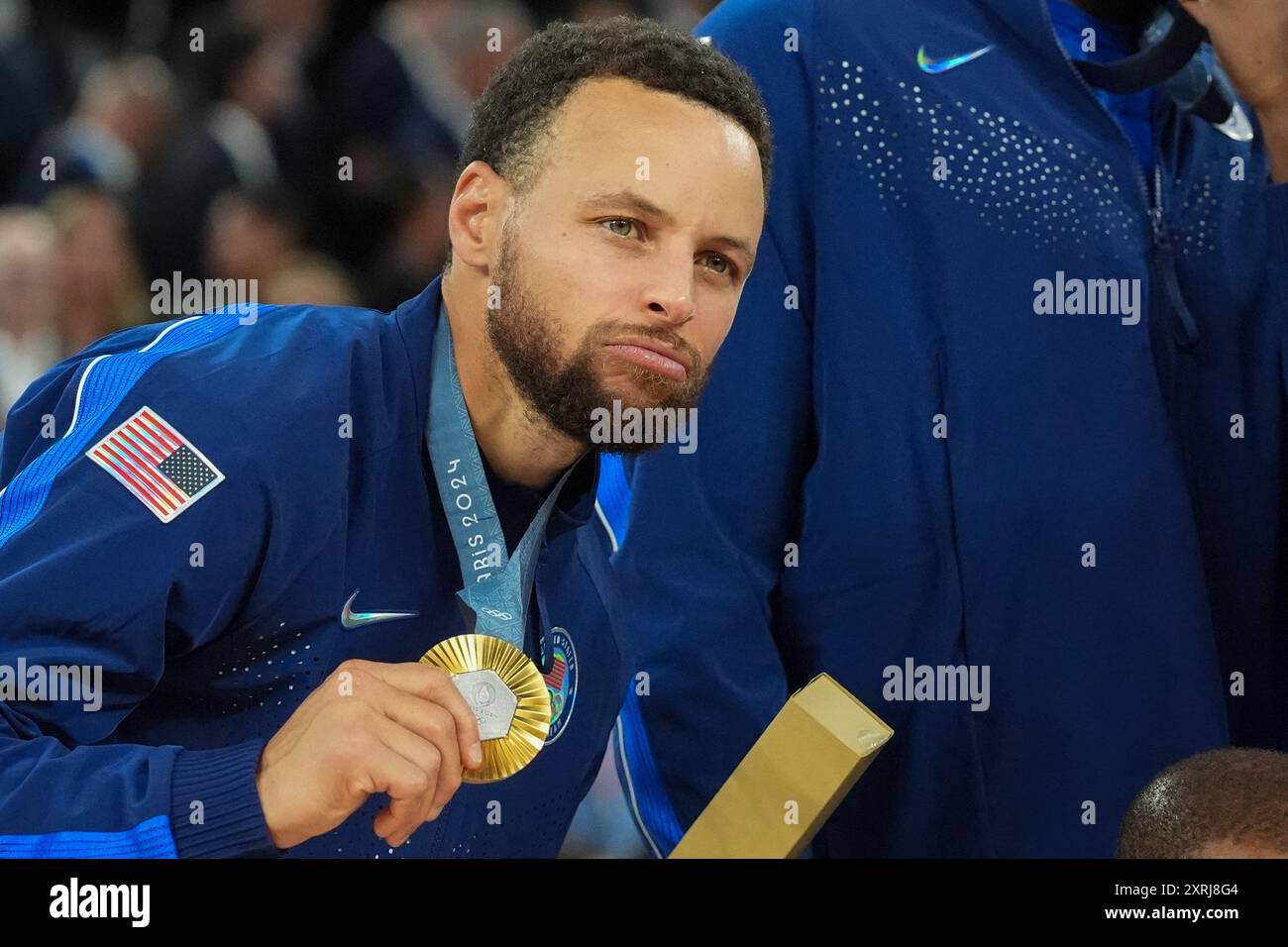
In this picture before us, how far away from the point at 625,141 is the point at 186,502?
0.45m

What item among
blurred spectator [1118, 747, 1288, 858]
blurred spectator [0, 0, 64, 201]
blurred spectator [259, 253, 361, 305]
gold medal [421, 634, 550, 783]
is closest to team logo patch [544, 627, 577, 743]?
gold medal [421, 634, 550, 783]

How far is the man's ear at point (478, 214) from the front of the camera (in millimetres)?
1383

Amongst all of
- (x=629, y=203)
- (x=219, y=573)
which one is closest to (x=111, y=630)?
(x=219, y=573)

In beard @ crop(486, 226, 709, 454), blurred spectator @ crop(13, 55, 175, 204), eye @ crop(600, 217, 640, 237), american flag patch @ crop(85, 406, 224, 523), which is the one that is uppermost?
blurred spectator @ crop(13, 55, 175, 204)

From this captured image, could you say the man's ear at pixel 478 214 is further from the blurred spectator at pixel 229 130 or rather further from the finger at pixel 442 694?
the blurred spectator at pixel 229 130

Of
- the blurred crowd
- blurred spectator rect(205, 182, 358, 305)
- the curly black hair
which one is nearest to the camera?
the curly black hair

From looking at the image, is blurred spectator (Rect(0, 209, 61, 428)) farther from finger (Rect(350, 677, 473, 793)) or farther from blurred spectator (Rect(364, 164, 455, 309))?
finger (Rect(350, 677, 473, 793))

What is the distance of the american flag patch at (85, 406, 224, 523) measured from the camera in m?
1.17

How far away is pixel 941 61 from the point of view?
1.69 meters

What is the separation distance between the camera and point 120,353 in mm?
1303

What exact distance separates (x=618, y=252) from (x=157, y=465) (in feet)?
1.30

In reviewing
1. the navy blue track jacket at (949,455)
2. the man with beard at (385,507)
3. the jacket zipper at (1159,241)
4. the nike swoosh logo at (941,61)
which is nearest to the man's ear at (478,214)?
the man with beard at (385,507)

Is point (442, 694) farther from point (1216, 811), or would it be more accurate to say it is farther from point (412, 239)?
point (412, 239)
